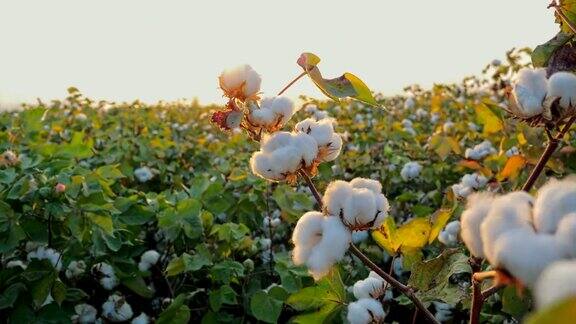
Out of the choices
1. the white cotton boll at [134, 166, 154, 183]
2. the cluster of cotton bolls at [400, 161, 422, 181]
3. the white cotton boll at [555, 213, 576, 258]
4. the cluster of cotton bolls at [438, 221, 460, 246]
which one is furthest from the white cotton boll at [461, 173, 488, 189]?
the white cotton boll at [134, 166, 154, 183]

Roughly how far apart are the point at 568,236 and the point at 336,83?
683 mm

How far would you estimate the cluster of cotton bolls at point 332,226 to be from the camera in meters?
1.00

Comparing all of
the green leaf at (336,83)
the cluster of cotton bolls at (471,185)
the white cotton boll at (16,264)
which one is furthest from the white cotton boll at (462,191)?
the white cotton boll at (16,264)

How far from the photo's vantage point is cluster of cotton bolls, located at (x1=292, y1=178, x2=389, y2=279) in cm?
100

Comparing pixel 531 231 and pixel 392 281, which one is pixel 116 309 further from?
pixel 531 231

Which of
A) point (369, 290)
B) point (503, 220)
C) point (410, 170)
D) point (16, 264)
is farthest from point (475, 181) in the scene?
point (503, 220)

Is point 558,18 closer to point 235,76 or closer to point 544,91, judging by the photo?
point 544,91

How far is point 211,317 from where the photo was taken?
2.33m

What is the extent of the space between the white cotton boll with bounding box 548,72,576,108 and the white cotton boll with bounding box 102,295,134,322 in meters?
1.97

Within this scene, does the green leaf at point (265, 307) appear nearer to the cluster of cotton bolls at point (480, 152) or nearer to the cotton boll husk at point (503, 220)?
the cluster of cotton bolls at point (480, 152)

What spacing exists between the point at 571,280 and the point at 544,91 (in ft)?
2.16

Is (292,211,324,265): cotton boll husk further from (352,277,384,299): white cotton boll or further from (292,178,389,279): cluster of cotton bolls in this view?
(352,277,384,299): white cotton boll

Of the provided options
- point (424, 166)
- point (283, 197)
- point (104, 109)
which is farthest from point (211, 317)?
point (104, 109)

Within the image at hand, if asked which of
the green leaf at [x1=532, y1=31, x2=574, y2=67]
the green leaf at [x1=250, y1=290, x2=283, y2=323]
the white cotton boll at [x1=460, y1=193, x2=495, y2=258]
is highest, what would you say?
the green leaf at [x1=532, y1=31, x2=574, y2=67]
